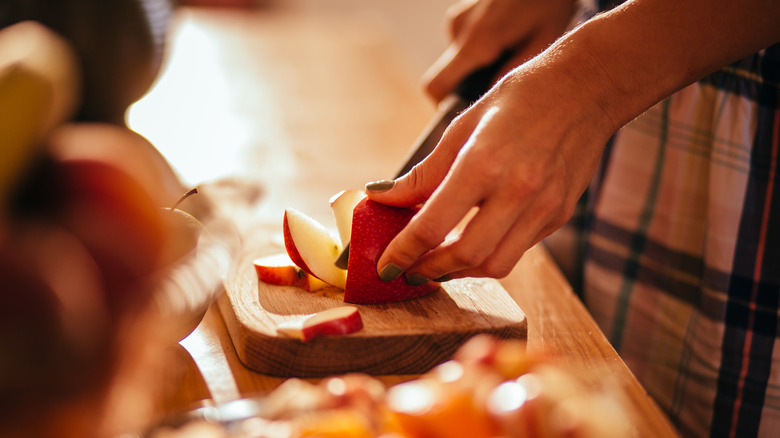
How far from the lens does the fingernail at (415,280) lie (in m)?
0.84

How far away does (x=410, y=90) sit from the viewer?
2.08 metres

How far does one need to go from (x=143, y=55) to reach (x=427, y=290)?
750mm

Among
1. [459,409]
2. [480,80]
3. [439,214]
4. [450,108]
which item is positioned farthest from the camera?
[480,80]

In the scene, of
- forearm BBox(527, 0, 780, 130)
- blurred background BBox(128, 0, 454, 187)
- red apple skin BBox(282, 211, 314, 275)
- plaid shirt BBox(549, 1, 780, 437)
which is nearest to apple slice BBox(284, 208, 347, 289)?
red apple skin BBox(282, 211, 314, 275)

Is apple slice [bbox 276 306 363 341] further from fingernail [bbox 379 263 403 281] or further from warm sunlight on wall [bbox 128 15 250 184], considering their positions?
warm sunlight on wall [bbox 128 15 250 184]

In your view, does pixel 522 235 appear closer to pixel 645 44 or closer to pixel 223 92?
pixel 645 44

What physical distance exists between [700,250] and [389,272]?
0.59 m

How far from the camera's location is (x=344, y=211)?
962 mm

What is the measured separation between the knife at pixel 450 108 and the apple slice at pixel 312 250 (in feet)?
0.09

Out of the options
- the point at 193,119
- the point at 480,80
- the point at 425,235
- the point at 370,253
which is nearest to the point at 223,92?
the point at 193,119

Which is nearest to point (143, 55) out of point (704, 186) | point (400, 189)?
point (400, 189)

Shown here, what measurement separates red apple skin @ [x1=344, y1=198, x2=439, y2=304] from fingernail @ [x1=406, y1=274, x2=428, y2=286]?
0.03 meters

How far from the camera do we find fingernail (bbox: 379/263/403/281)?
82 cm

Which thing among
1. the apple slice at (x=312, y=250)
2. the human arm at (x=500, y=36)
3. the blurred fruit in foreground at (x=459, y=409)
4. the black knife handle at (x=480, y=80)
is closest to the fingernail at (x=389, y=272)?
the apple slice at (x=312, y=250)
